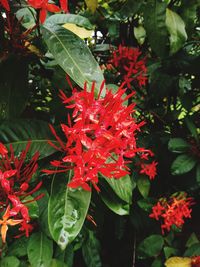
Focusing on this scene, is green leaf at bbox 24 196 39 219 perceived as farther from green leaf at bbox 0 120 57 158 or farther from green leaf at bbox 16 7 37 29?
green leaf at bbox 16 7 37 29

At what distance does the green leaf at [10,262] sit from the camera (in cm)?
94

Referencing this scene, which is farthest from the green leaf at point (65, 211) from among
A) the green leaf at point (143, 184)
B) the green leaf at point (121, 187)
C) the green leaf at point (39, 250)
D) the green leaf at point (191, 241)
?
the green leaf at point (191, 241)

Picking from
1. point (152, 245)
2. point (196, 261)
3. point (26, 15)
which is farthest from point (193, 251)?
point (26, 15)

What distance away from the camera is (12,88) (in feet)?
3.19

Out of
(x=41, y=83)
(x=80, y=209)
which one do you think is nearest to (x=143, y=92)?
(x=41, y=83)

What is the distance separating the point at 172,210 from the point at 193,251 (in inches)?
8.2

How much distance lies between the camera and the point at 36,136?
909mm

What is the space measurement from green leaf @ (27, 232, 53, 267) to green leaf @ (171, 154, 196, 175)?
55 centimetres

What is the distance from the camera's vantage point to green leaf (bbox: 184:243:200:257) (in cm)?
137

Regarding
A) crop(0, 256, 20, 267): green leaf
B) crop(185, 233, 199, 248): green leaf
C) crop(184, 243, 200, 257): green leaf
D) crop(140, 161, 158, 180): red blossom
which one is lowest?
crop(185, 233, 199, 248): green leaf

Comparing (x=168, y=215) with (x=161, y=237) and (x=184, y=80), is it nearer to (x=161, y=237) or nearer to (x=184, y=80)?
(x=161, y=237)

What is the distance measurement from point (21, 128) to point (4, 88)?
0.45 feet

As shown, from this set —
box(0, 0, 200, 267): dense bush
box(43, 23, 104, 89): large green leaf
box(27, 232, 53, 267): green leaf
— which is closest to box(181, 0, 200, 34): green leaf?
box(0, 0, 200, 267): dense bush

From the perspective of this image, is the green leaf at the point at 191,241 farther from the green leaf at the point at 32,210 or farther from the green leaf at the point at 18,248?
the green leaf at the point at 32,210
